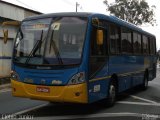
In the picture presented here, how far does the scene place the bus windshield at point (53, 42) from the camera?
1026 cm

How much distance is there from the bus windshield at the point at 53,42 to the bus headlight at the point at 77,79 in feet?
1.08

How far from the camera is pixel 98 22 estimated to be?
1098 centimetres

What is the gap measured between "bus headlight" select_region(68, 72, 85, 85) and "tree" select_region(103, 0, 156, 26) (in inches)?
2103

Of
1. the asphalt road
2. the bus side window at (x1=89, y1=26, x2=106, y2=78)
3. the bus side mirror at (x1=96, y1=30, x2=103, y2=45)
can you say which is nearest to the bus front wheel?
the asphalt road

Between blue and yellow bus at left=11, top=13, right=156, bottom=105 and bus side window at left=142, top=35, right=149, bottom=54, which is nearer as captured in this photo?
blue and yellow bus at left=11, top=13, right=156, bottom=105

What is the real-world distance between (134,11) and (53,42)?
54187 mm

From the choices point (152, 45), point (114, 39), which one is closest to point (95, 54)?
point (114, 39)

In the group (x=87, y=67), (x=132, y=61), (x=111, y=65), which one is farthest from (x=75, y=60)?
(x=132, y=61)

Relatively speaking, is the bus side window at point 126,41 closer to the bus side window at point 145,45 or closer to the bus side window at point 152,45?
the bus side window at point 145,45

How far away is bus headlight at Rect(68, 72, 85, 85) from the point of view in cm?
1002

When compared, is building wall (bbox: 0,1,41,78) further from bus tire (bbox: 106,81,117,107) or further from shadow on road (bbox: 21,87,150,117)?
bus tire (bbox: 106,81,117,107)

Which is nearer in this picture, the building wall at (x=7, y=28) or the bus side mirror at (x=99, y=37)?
the bus side mirror at (x=99, y=37)

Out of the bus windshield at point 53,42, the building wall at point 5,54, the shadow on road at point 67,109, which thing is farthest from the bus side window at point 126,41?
the building wall at point 5,54

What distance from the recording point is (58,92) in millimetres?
10070
